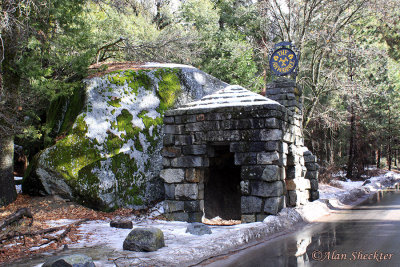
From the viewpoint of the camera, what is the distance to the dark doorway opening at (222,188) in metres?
9.93

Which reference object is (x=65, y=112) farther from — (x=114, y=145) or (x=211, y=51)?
(x=211, y=51)

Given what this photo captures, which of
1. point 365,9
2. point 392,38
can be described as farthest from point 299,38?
point 392,38

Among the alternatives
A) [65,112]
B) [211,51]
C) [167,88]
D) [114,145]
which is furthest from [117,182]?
[211,51]

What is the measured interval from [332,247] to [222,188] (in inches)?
217

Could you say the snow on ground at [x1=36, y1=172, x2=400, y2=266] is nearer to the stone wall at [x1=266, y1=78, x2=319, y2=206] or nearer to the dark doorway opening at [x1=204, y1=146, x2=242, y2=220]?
the stone wall at [x1=266, y1=78, x2=319, y2=206]

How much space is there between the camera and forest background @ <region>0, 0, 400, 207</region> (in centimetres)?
799

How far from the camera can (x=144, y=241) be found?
4703mm

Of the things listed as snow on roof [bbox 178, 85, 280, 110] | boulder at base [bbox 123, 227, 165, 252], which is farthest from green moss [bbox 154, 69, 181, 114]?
boulder at base [bbox 123, 227, 165, 252]

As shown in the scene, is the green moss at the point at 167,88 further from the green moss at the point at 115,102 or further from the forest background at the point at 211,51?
the forest background at the point at 211,51

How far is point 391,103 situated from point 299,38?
390 inches

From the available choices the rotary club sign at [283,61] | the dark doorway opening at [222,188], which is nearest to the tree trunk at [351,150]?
the rotary club sign at [283,61]

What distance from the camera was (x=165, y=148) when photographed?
8039 mm

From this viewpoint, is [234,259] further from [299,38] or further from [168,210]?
[299,38]

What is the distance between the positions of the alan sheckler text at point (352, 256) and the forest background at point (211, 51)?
5.96m
